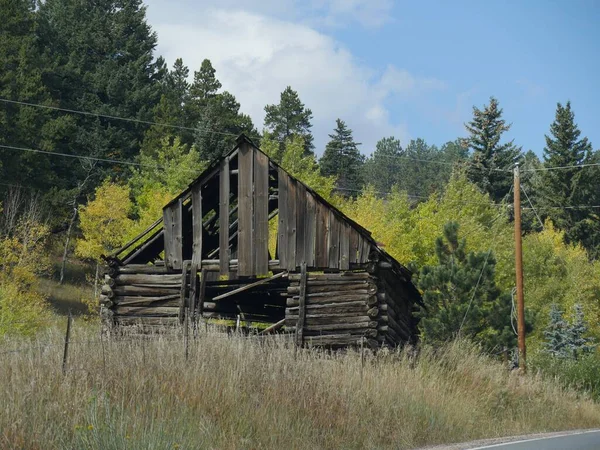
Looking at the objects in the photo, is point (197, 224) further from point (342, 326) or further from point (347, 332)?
point (347, 332)

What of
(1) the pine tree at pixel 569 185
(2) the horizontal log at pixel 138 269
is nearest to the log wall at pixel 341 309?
(2) the horizontal log at pixel 138 269

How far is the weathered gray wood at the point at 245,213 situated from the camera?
2217 centimetres

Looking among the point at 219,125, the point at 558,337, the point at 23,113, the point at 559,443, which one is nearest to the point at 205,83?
the point at 219,125

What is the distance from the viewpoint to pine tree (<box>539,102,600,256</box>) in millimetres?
70125

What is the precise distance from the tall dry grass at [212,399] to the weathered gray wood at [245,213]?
7.17 m

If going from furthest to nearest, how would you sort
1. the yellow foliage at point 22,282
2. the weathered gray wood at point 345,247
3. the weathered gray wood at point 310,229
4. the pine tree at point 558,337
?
the yellow foliage at point 22,282 < the pine tree at point 558,337 < the weathered gray wood at point 310,229 < the weathered gray wood at point 345,247

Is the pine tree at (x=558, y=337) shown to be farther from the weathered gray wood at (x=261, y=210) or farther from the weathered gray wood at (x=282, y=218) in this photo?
the weathered gray wood at (x=261, y=210)

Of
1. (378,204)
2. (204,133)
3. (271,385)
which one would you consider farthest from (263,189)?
(204,133)

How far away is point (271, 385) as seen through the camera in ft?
39.2

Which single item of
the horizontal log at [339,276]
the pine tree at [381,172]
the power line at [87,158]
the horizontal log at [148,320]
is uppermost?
the pine tree at [381,172]

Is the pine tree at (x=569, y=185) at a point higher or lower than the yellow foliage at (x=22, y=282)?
higher

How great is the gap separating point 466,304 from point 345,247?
5212mm

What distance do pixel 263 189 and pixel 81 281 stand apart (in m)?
40.3

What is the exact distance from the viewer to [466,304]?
2477 centimetres
